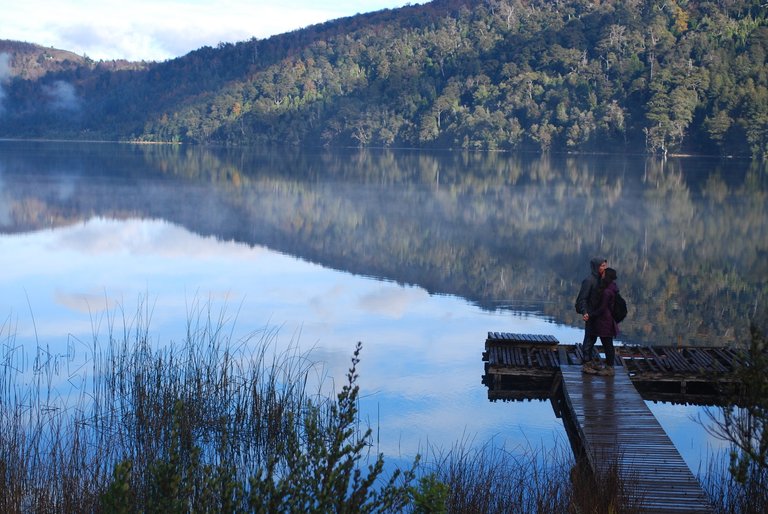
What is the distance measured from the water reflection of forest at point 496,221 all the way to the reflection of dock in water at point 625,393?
3.28m

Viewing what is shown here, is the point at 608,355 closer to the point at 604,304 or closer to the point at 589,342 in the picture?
the point at 589,342

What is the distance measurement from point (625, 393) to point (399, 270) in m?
13.1

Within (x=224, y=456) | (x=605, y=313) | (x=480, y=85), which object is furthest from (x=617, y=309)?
(x=480, y=85)

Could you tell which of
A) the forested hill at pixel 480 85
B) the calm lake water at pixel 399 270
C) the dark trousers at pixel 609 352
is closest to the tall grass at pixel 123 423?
the calm lake water at pixel 399 270

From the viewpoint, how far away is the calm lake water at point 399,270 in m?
11.9

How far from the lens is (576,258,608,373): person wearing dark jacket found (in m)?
10.2

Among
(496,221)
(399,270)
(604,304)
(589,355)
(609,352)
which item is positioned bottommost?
(399,270)

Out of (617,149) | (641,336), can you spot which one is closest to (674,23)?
(617,149)

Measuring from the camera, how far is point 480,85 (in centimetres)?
10031

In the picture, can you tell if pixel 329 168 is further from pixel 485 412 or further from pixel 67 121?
pixel 67 121

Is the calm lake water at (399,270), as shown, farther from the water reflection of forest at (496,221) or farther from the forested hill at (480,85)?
the forested hill at (480,85)

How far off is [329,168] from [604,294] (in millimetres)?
55437

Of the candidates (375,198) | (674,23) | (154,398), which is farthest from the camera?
(674,23)

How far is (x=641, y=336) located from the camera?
599 inches
